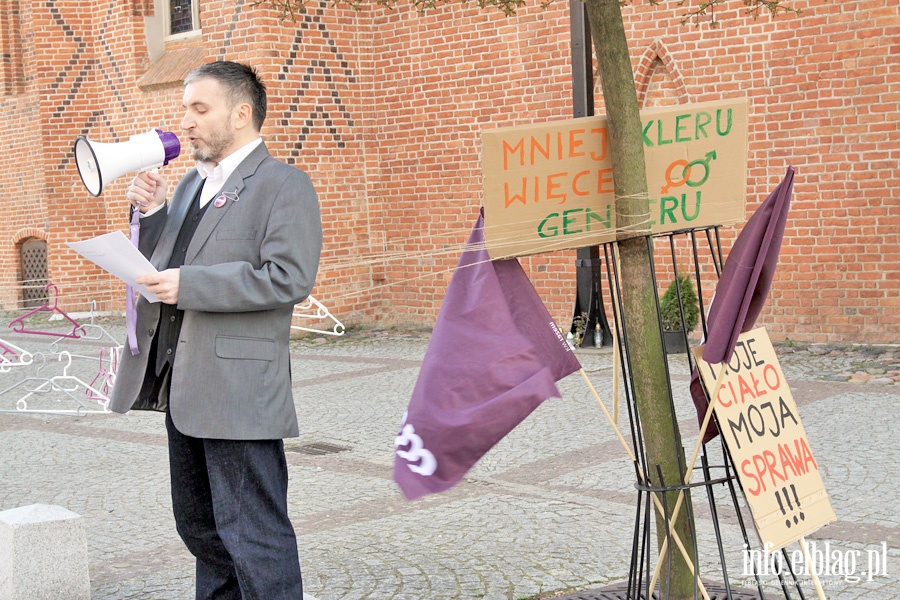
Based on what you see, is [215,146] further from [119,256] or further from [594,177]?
[594,177]

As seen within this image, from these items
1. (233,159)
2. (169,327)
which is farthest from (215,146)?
(169,327)

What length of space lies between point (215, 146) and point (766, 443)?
6.55 feet

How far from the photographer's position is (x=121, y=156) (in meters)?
3.59

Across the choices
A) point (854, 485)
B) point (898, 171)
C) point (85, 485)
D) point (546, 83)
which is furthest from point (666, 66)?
point (85, 485)

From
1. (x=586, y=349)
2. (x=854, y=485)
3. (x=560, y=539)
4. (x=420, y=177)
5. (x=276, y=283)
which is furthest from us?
(x=420, y=177)

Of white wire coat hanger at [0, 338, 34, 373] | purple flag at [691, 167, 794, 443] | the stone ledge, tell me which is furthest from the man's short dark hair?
the stone ledge

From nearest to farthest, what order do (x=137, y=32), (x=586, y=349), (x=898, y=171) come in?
1. (x=898, y=171)
2. (x=586, y=349)
3. (x=137, y=32)

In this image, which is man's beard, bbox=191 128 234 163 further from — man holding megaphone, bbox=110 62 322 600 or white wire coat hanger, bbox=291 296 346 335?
white wire coat hanger, bbox=291 296 346 335

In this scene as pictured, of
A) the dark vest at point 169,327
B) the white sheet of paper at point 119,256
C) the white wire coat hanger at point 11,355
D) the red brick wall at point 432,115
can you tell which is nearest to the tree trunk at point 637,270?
the dark vest at point 169,327

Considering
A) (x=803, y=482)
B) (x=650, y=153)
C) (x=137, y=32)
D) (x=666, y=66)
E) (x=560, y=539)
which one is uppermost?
(x=137, y=32)

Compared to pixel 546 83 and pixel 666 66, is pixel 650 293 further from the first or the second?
pixel 546 83

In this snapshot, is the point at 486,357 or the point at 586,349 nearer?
the point at 486,357

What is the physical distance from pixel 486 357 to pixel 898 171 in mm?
7614

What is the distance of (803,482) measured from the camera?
→ 3.53 metres
